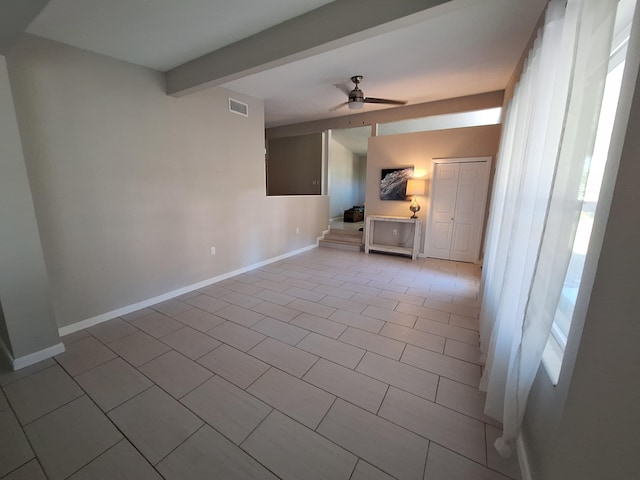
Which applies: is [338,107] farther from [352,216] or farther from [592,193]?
[592,193]

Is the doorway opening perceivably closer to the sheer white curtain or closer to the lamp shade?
the lamp shade

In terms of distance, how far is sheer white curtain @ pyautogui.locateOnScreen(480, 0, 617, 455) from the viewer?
40.8 inches

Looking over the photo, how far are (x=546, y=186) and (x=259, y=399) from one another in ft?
7.28

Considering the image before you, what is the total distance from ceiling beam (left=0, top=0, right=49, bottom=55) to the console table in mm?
Result: 5073

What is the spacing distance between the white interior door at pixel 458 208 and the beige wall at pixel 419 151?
16 cm

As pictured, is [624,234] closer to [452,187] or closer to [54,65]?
[54,65]

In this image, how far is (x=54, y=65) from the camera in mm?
2336

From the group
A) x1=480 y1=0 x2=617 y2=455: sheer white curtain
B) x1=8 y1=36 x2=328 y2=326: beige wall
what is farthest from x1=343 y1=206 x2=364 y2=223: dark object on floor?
x1=480 y1=0 x2=617 y2=455: sheer white curtain

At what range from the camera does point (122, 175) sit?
2.85 m

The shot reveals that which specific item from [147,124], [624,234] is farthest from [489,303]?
[147,124]

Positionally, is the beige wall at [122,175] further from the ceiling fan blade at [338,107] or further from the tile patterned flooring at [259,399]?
the ceiling fan blade at [338,107]

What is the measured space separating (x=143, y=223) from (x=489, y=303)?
3.86 m

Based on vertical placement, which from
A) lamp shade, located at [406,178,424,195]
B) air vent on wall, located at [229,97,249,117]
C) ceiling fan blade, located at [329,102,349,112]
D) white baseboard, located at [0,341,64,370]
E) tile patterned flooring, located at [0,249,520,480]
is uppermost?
ceiling fan blade, located at [329,102,349,112]

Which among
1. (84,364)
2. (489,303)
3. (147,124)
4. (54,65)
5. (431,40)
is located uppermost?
(431,40)
